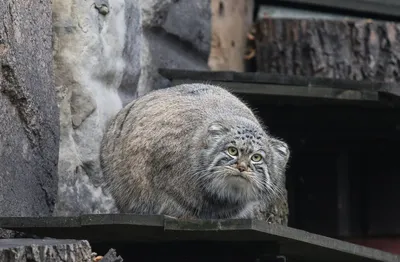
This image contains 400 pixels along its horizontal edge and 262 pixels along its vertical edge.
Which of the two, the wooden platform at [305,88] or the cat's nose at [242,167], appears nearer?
the cat's nose at [242,167]

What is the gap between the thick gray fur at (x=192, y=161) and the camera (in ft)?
22.6

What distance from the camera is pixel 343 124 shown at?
9328mm

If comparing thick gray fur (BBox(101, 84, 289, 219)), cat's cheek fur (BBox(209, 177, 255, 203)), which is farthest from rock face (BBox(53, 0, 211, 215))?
cat's cheek fur (BBox(209, 177, 255, 203))

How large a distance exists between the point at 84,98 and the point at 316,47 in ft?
9.92

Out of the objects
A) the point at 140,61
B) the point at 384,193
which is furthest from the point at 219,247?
the point at 384,193

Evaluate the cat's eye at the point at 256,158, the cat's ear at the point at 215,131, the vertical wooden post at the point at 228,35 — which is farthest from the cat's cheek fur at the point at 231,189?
the vertical wooden post at the point at 228,35

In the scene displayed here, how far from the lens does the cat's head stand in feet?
22.4

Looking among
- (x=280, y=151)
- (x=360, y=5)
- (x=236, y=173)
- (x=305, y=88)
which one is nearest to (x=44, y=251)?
(x=236, y=173)

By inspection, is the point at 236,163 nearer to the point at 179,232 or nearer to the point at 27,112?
the point at 179,232

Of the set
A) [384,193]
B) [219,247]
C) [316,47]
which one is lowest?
[219,247]

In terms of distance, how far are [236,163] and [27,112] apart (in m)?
1.09

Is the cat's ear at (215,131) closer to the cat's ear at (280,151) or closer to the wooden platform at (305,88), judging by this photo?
the cat's ear at (280,151)

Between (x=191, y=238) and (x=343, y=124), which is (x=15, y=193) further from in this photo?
(x=343, y=124)

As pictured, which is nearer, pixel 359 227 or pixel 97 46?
pixel 97 46
